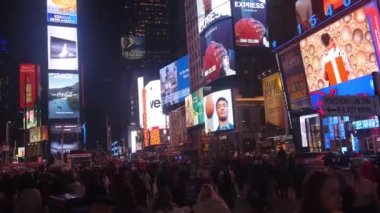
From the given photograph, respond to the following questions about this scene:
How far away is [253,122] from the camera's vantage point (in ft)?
238

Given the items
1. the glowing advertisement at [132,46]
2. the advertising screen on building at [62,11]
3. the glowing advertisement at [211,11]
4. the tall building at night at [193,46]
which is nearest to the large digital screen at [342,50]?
the glowing advertisement at [211,11]

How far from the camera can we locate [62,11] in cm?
8331

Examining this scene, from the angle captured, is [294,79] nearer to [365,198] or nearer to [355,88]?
[355,88]

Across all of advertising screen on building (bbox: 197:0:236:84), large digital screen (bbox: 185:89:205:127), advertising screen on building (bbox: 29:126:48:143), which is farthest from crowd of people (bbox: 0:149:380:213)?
advertising screen on building (bbox: 29:126:48:143)

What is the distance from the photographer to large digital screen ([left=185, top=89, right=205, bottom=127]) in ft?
248

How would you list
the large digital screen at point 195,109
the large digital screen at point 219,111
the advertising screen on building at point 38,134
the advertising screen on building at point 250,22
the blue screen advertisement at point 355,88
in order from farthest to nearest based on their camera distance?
the advertising screen on building at point 38,134 < the large digital screen at point 195,109 < the advertising screen on building at point 250,22 < the large digital screen at point 219,111 < the blue screen advertisement at point 355,88

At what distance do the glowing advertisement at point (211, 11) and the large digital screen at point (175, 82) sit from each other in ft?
55.5

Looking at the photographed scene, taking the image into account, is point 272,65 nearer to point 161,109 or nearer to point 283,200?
point 161,109

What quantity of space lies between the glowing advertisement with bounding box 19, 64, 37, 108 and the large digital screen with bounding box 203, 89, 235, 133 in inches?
1677

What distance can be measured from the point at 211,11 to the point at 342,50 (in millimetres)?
51859

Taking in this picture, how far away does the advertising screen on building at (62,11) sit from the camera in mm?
81688

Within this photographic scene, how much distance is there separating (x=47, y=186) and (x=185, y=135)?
80.4 metres

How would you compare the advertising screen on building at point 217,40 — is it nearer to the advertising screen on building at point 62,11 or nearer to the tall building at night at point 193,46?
the tall building at night at point 193,46

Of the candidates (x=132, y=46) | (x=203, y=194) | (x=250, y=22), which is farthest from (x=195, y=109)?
(x=132, y=46)
